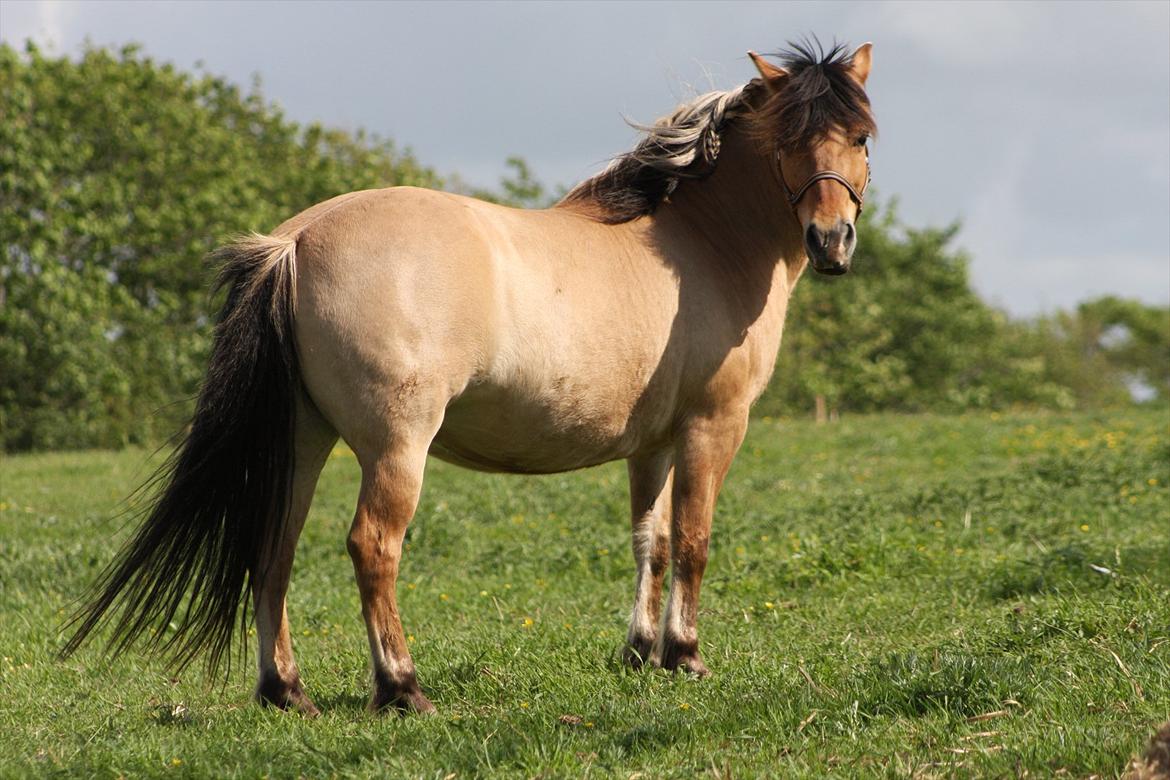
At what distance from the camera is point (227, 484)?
4598 millimetres

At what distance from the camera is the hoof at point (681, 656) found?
532 cm

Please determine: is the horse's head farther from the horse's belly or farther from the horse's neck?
the horse's belly

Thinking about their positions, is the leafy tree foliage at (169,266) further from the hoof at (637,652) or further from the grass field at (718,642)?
the hoof at (637,652)

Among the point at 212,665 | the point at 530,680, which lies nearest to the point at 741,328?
the point at 530,680

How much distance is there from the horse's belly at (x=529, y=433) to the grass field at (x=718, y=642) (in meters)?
0.94

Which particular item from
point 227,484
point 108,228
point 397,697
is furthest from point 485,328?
point 108,228

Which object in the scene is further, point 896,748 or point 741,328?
point 741,328

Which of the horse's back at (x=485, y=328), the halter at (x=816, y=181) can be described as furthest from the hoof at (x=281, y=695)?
the halter at (x=816, y=181)

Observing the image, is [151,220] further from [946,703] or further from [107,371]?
[946,703]

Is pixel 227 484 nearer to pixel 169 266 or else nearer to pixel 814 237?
pixel 814 237

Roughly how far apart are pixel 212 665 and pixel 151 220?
82.2ft

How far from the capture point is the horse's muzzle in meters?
5.18

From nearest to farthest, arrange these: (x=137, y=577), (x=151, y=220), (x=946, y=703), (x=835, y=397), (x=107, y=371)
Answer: (x=946, y=703) → (x=137, y=577) → (x=107, y=371) → (x=151, y=220) → (x=835, y=397)

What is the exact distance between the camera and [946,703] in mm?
4195
